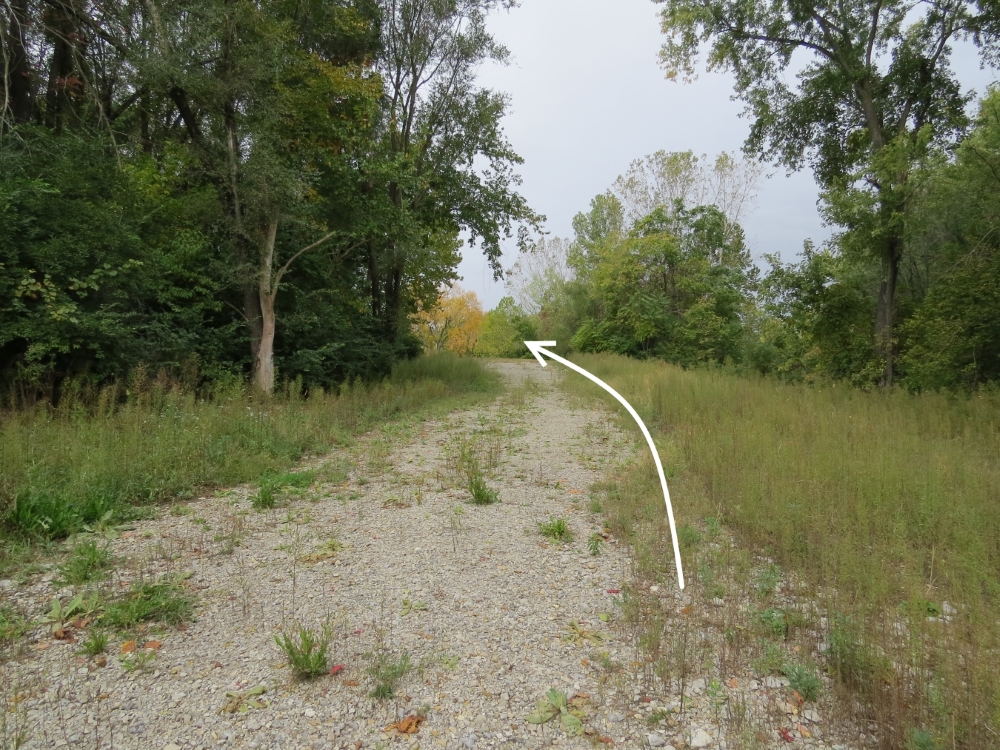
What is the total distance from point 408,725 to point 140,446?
18.6 ft

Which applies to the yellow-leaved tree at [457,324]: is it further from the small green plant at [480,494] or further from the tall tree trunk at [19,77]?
the small green plant at [480,494]

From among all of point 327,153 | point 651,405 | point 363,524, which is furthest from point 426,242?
point 363,524

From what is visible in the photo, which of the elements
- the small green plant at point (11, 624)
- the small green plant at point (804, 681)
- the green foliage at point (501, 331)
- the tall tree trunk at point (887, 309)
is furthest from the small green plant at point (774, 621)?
the green foliage at point (501, 331)

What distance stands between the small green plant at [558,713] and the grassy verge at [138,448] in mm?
4413

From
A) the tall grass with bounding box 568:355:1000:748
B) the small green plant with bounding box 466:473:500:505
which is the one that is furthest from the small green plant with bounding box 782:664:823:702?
the small green plant with bounding box 466:473:500:505

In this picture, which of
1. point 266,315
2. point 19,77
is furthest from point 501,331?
point 19,77

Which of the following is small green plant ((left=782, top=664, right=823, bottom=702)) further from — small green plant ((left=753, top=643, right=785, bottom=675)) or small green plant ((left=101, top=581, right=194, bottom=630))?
small green plant ((left=101, top=581, right=194, bottom=630))

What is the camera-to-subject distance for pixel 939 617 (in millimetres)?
3520

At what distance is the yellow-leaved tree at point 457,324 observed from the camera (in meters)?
47.8

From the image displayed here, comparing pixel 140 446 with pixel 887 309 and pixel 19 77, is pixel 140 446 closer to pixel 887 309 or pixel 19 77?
pixel 19 77

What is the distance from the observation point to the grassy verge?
5129 mm

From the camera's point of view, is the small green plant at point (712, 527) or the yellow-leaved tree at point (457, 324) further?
the yellow-leaved tree at point (457, 324)

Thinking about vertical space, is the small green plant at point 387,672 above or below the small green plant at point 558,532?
below

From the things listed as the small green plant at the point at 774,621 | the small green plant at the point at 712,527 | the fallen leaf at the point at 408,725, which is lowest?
the fallen leaf at the point at 408,725
